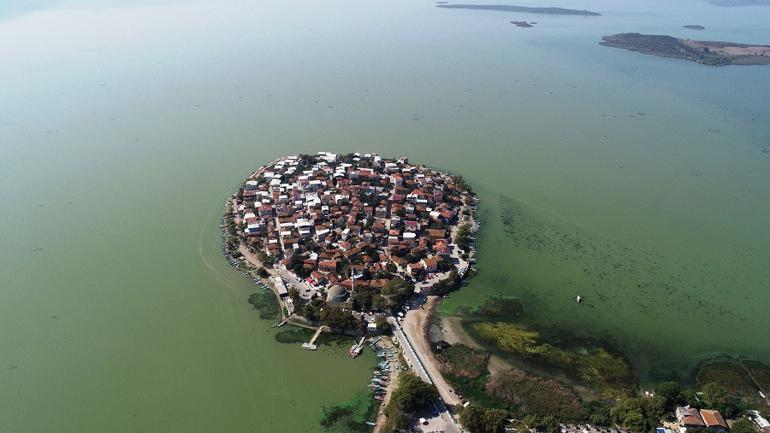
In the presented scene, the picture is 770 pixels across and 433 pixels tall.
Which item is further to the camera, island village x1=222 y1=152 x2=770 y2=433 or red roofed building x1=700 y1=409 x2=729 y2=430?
island village x1=222 y1=152 x2=770 y2=433

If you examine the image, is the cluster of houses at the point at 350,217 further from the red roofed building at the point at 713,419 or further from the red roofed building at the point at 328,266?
the red roofed building at the point at 713,419

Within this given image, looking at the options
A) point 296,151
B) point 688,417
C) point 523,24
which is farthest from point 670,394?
point 523,24

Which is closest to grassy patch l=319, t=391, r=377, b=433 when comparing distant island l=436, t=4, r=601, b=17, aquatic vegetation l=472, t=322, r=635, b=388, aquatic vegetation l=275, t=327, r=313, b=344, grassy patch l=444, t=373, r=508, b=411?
grassy patch l=444, t=373, r=508, b=411

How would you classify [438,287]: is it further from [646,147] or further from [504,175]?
[646,147]

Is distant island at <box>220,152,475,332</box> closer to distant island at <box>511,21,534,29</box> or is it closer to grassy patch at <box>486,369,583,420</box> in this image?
grassy patch at <box>486,369,583,420</box>

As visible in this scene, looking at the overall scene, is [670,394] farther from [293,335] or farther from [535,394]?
[293,335]

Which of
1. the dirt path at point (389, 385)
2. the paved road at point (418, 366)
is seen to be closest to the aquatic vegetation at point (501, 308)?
the paved road at point (418, 366)
